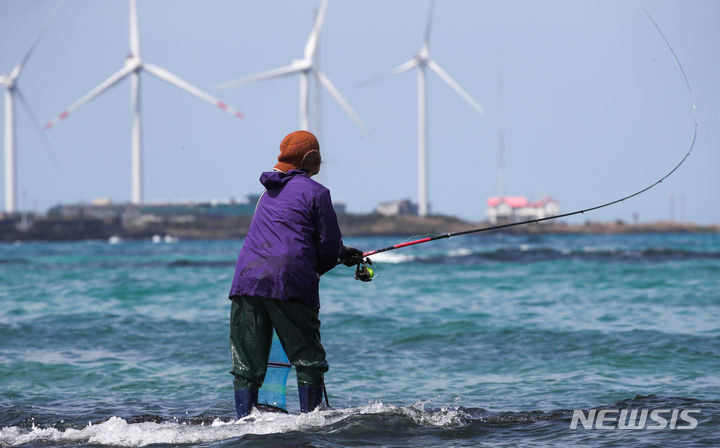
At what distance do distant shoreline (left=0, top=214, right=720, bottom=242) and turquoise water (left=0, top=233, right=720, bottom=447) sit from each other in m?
113

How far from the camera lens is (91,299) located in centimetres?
1816

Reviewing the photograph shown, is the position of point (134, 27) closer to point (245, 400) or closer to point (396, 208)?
point (245, 400)

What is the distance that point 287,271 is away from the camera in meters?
4.96

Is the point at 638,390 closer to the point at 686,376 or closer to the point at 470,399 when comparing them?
the point at 686,376

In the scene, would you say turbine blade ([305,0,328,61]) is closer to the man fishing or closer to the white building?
the man fishing

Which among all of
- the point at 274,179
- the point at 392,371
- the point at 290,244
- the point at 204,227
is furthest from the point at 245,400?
the point at 204,227

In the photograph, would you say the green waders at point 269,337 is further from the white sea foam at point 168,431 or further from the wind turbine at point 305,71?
the wind turbine at point 305,71

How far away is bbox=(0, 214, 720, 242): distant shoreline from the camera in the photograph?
131m

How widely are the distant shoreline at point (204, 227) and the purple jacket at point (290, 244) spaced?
12237 centimetres

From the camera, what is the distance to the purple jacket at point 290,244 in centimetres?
498

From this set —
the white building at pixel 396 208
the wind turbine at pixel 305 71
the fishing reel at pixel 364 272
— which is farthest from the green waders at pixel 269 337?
the white building at pixel 396 208

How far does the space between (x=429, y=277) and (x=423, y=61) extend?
172 feet

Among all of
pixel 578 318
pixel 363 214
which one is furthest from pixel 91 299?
pixel 363 214

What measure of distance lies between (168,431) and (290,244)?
1435 mm
